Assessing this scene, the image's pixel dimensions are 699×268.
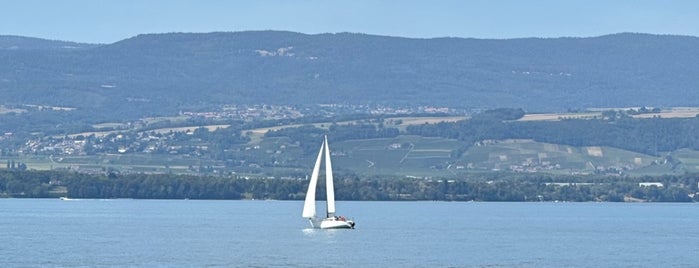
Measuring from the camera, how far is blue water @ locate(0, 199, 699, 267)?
8769 centimetres

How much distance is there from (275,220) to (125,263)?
171ft

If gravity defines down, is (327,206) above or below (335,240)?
above

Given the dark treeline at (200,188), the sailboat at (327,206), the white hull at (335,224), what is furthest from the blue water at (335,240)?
the dark treeline at (200,188)

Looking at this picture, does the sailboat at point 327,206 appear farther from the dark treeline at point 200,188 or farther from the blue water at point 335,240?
the dark treeline at point 200,188

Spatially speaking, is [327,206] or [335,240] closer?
[335,240]

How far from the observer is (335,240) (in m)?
105

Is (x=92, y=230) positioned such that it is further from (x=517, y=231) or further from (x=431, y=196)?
(x=431, y=196)

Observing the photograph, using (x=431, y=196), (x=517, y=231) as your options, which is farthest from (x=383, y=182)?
(x=517, y=231)

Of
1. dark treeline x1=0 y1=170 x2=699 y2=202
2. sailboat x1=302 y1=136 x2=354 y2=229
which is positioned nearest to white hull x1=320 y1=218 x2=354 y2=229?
sailboat x1=302 y1=136 x2=354 y2=229

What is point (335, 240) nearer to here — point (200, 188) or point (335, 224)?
point (335, 224)

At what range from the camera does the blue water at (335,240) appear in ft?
288

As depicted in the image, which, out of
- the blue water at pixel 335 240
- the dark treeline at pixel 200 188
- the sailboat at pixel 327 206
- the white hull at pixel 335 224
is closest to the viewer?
the blue water at pixel 335 240

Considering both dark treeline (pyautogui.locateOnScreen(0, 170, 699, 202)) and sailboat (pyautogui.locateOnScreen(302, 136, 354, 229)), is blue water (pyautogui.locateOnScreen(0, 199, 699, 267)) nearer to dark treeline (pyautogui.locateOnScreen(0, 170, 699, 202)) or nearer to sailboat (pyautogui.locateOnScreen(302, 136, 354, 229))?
sailboat (pyautogui.locateOnScreen(302, 136, 354, 229))

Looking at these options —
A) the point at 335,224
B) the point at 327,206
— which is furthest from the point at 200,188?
the point at 327,206
